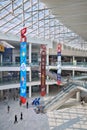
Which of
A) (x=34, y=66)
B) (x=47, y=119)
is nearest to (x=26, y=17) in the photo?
(x=34, y=66)

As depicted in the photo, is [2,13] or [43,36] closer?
[2,13]

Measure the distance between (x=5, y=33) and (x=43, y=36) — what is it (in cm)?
962

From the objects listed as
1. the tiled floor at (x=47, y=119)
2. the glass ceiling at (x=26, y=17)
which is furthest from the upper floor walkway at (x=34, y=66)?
the tiled floor at (x=47, y=119)

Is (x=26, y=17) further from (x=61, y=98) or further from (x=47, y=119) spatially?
(x=47, y=119)

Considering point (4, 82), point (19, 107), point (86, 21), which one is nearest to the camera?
point (86, 21)

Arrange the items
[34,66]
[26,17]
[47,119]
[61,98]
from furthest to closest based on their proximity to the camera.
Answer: [34,66], [61,98], [26,17], [47,119]

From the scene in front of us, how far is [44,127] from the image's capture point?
23203mm

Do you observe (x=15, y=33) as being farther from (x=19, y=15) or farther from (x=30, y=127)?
(x=30, y=127)

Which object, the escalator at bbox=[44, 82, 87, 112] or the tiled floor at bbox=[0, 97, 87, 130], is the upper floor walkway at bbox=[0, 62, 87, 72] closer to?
the tiled floor at bbox=[0, 97, 87, 130]

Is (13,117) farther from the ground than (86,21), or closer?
closer

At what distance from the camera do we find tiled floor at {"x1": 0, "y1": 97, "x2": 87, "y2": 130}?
23.2 m

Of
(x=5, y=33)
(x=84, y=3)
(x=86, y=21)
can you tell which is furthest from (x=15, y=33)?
(x=84, y=3)

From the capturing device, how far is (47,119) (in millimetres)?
25984

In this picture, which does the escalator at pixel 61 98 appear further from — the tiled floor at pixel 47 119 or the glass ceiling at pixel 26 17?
the glass ceiling at pixel 26 17
